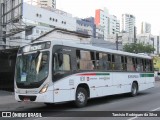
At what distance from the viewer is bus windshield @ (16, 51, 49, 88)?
13.5 m

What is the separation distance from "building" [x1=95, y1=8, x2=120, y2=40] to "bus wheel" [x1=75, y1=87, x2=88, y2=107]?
78.4 m

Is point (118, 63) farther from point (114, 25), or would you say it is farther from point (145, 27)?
point (145, 27)

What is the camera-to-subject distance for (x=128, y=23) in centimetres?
9181

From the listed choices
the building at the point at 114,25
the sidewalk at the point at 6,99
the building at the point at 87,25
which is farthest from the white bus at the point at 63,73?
the building at the point at 87,25

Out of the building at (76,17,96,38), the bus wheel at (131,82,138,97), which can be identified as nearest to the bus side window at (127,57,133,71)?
the bus wheel at (131,82,138,97)

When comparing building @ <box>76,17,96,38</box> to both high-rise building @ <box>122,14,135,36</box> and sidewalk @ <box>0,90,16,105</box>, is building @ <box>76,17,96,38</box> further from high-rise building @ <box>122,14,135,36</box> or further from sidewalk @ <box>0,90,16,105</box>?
sidewalk @ <box>0,90,16,105</box>

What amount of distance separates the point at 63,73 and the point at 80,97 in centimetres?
167

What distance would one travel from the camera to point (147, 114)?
39.8 ft

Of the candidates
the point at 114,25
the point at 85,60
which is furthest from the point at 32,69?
the point at 114,25

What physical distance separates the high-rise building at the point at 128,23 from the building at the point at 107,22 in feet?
14.1

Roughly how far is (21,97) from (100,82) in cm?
468

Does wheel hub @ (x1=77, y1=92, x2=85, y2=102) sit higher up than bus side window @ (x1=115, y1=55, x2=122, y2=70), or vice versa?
bus side window @ (x1=115, y1=55, x2=122, y2=70)

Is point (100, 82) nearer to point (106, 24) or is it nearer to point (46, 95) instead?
point (46, 95)

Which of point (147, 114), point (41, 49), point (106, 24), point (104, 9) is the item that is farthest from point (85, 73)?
point (104, 9)
